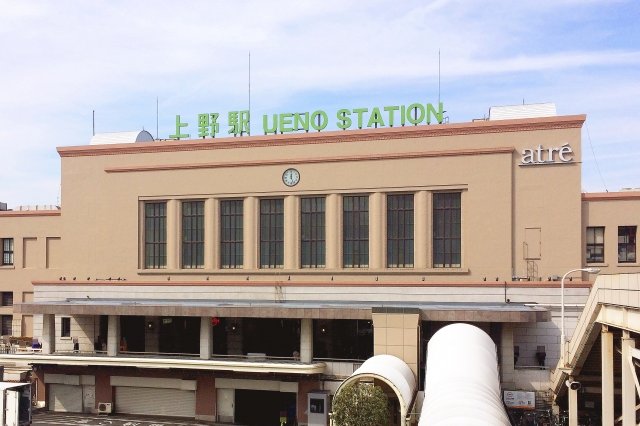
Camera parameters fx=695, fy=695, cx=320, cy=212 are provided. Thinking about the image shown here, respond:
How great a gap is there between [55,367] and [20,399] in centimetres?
1500

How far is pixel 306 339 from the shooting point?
4941cm

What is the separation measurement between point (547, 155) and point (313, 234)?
19434mm

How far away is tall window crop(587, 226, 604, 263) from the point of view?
52.6m

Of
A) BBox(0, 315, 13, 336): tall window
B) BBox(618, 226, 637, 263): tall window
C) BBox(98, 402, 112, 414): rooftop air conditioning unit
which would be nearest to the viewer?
BBox(618, 226, 637, 263): tall window

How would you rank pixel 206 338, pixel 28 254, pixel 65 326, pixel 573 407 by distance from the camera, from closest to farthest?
pixel 573 407
pixel 206 338
pixel 65 326
pixel 28 254

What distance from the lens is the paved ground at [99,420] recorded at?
5050 cm

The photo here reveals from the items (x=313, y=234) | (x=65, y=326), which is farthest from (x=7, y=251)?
(x=313, y=234)

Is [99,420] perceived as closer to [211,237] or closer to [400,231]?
[211,237]

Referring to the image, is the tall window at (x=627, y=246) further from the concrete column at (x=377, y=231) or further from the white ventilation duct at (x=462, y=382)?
the white ventilation duct at (x=462, y=382)

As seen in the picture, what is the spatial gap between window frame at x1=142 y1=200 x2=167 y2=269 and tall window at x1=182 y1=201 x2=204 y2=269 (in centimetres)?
198

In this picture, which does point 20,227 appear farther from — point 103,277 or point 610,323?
point 610,323

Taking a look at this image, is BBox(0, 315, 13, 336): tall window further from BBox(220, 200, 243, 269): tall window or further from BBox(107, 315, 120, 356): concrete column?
BBox(220, 200, 243, 269): tall window

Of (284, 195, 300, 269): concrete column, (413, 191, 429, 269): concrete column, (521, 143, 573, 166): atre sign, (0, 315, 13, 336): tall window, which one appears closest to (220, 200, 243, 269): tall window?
(284, 195, 300, 269): concrete column

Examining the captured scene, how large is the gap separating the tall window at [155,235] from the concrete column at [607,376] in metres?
40.3
